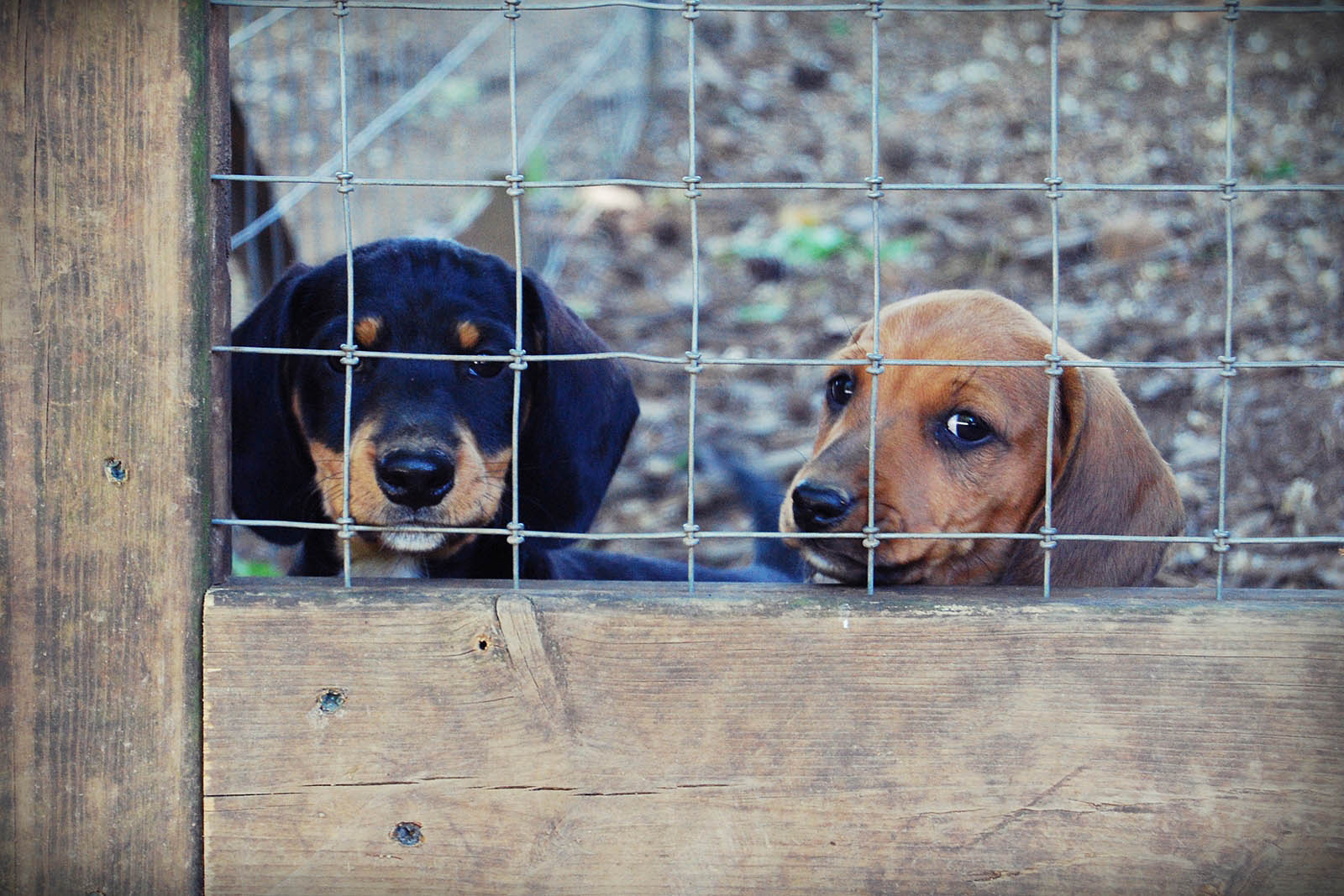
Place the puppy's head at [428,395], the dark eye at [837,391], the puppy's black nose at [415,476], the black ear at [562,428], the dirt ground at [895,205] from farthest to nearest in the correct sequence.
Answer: the dirt ground at [895,205] → the dark eye at [837,391] → the black ear at [562,428] → the puppy's head at [428,395] → the puppy's black nose at [415,476]

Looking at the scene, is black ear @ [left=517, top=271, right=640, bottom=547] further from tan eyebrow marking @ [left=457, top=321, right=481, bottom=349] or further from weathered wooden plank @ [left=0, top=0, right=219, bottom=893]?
weathered wooden plank @ [left=0, top=0, right=219, bottom=893]

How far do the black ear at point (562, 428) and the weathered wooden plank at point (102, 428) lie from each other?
3.72 ft

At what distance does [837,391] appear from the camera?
11.5 feet

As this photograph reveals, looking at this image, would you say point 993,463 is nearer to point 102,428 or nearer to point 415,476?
point 415,476

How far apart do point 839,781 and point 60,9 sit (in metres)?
1.90

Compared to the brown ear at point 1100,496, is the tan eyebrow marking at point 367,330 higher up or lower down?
higher up

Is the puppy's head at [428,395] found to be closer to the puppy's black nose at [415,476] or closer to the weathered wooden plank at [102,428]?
the puppy's black nose at [415,476]

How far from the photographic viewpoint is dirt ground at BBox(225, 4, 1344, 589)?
227 inches

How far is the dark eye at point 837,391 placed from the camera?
3.49 metres

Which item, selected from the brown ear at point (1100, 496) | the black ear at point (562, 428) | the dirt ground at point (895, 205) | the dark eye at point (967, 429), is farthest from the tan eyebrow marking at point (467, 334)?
the dirt ground at point (895, 205)

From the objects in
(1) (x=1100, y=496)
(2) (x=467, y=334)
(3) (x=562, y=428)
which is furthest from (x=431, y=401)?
(1) (x=1100, y=496)

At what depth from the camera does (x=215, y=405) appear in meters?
2.39

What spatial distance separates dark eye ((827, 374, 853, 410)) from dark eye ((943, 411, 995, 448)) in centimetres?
38

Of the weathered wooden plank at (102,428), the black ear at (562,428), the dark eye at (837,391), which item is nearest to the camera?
the weathered wooden plank at (102,428)
